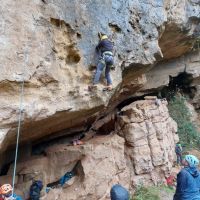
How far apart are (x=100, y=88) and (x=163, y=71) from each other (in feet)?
24.1

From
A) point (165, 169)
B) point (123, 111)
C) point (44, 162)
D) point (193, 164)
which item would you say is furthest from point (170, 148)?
point (193, 164)

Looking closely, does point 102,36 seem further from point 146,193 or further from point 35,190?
point 146,193

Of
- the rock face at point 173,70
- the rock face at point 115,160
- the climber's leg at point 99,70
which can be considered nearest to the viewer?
the climber's leg at point 99,70

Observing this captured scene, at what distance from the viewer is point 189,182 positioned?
14.0 ft

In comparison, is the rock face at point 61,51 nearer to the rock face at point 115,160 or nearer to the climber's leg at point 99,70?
the climber's leg at point 99,70

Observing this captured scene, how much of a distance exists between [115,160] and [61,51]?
3.55 m

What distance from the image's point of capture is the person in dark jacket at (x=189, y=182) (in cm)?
429

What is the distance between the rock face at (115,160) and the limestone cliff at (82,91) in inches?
1.0

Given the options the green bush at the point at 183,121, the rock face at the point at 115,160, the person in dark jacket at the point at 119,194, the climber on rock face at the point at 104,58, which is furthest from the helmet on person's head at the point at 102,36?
the green bush at the point at 183,121

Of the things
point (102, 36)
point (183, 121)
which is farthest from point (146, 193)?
point (183, 121)

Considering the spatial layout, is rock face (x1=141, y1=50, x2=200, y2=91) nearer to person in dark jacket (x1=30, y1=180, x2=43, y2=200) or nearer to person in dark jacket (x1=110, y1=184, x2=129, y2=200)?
person in dark jacket (x1=30, y1=180, x2=43, y2=200)

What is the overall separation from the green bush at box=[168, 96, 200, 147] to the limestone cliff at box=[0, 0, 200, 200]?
1.84 meters

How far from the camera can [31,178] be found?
6.96m

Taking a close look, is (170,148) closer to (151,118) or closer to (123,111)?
(151,118)
